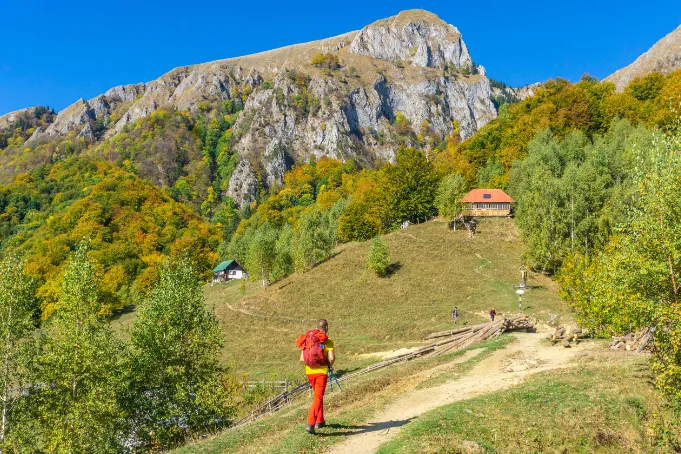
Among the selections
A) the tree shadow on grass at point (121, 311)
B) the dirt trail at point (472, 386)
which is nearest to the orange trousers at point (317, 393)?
the dirt trail at point (472, 386)

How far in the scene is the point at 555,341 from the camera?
26734 mm

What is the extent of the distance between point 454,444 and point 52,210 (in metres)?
175

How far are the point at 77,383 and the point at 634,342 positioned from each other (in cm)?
2956

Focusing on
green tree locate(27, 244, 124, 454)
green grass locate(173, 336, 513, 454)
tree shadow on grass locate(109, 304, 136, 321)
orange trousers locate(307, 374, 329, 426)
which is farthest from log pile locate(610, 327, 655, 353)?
tree shadow on grass locate(109, 304, 136, 321)

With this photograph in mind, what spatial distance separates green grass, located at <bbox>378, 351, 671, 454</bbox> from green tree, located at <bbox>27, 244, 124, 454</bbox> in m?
17.5

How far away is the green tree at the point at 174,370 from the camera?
2461 cm

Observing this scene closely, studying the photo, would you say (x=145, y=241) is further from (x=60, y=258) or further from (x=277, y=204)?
(x=277, y=204)

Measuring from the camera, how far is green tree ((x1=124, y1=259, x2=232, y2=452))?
80.7 ft

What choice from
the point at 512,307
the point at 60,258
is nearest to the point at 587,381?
the point at 512,307

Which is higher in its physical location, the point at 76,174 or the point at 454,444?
the point at 76,174

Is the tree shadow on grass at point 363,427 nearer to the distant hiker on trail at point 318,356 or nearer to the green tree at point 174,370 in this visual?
the distant hiker on trail at point 318,356

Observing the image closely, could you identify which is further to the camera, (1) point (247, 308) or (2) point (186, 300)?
(1) point (247, 308)

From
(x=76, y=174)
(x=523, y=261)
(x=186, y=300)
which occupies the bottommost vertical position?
(x=523, y=261)

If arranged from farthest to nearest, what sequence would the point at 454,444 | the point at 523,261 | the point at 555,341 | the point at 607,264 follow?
the point at 523,261
the point at 555,341
the point at 607,264
the point at 454,444
